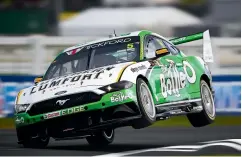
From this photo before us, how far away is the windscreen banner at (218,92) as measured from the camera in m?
18.4

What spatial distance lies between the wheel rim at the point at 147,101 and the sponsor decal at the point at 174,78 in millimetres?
522

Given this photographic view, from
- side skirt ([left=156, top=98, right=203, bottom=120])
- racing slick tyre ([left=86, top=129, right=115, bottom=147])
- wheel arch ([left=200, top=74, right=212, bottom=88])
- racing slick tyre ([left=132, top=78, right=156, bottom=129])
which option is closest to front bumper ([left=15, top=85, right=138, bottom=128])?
racing slick tyre ([left=132, top=78, right=156, bottom=129])

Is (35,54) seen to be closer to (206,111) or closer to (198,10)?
(206,111)

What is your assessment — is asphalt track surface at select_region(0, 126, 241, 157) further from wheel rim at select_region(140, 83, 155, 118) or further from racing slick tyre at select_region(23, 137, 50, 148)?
wheel rim at select_region(140, 83, 155, 118)

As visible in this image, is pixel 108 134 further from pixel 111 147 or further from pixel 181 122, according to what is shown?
pixel 181 122

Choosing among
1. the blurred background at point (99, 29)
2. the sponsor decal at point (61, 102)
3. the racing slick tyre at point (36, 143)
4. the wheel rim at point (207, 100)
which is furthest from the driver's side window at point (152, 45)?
the blurred background at point (99, 29)

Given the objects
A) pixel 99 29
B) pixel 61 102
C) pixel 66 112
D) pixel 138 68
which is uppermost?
pixel 99 29

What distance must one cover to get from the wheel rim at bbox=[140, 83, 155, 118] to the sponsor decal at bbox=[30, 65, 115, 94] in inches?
19.6

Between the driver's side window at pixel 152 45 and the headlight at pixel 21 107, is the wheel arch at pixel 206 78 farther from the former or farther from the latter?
the headlight at pixel 21 107

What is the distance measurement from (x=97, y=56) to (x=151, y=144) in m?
1.51

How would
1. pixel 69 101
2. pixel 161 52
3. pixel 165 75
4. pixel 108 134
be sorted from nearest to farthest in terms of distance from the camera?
pixel 69 101
pixel 161 52
pixel 165 75
pixel 108 134

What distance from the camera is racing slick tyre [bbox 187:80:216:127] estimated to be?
44.3 ft

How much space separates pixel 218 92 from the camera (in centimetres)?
1856

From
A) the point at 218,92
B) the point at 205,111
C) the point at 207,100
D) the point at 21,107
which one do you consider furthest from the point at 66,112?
the point at 218,92
